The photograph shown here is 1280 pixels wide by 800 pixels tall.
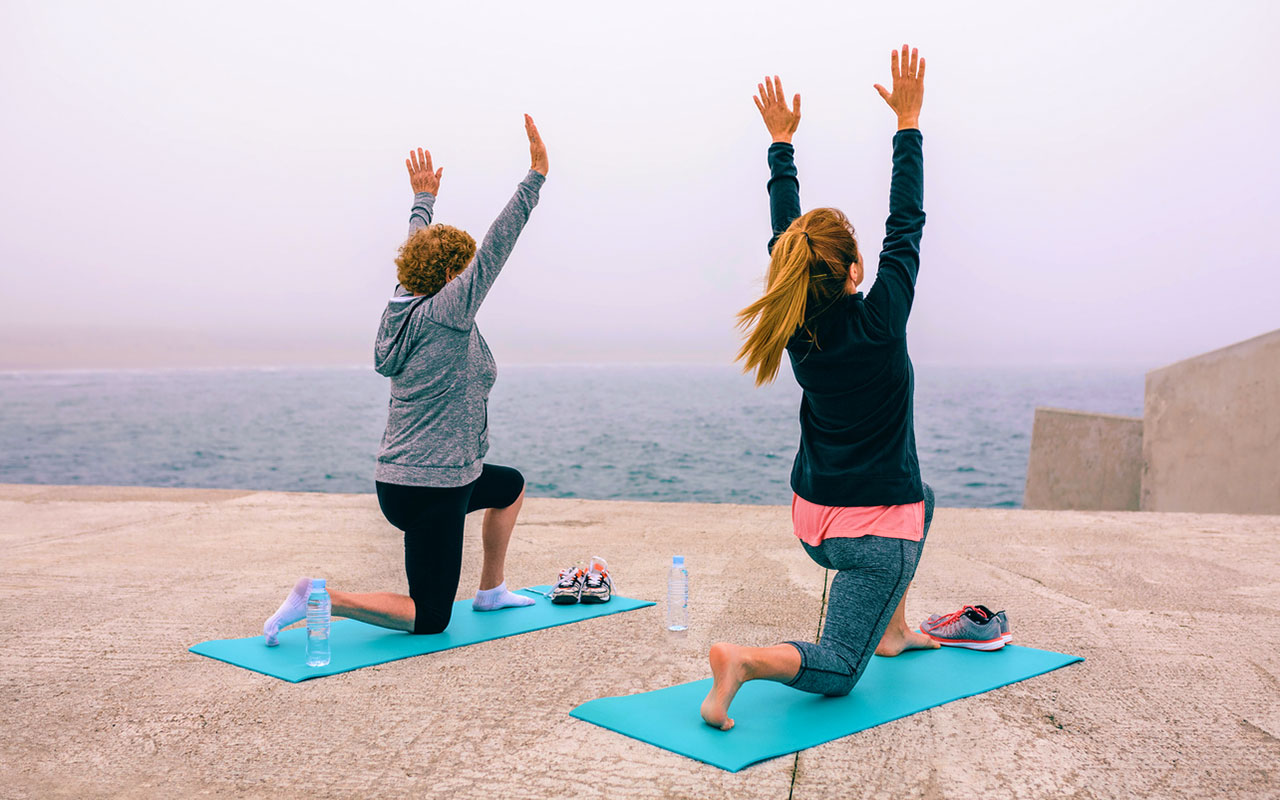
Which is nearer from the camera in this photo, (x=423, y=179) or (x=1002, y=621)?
(x=1002, y=621)

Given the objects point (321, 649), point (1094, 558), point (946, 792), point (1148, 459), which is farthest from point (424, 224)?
point (1148, 459)

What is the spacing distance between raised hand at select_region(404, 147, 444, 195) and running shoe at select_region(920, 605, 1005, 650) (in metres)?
3.00

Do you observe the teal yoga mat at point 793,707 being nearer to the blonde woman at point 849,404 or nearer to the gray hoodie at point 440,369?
the blonde woman at point 849,404

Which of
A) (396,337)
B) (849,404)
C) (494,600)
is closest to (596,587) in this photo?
(494,600)

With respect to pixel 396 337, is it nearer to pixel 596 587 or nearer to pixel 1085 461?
pixel 596 587

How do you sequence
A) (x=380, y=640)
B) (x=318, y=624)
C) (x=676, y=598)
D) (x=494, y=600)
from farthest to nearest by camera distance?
(x=494, y=600) → (x=676, y=598) → (x=380, y=640) → (x=318, y=624)

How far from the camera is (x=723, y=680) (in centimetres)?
261

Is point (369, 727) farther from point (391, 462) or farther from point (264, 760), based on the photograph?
point (391, 462)

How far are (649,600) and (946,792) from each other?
2353 millimetres

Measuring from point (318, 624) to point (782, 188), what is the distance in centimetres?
235

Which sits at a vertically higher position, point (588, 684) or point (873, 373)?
point (873, 373)

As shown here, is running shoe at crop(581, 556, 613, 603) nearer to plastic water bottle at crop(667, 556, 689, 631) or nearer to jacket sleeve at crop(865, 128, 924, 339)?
plastic water bottle at crop(667, 556, 689, 631)

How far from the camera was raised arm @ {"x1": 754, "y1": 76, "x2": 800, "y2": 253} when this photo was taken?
312 centimetres

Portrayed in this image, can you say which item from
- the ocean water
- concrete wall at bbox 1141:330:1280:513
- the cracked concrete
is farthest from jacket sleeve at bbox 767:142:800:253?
the ocean water
